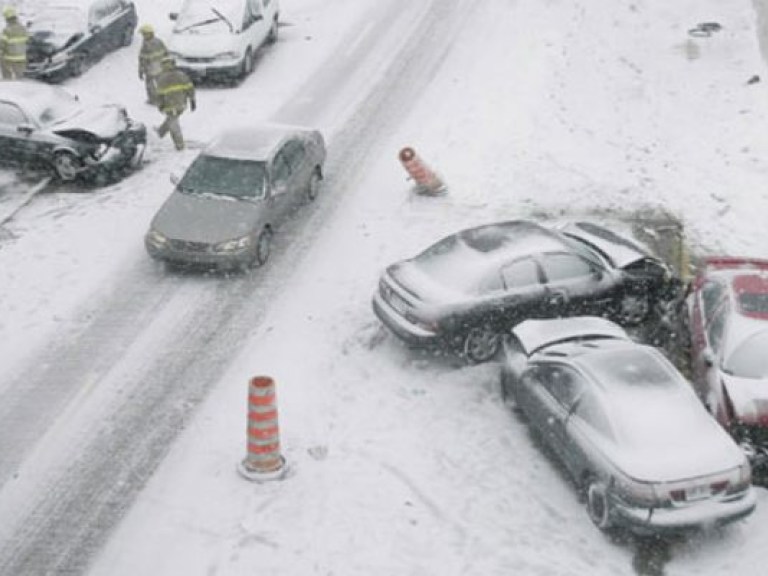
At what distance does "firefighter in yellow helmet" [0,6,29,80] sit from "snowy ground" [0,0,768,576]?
161cm

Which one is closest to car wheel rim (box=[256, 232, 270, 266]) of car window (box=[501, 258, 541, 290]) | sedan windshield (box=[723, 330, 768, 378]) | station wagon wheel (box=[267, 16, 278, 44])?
car window (box=[501, 258, 541, 290])

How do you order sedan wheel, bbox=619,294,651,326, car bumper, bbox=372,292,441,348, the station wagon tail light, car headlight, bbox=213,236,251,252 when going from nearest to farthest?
the station wagon tail light
car bumper, bbox=372,292,441,348
sedan wheel, bbox=619,294,651,326
car headlight, bbox=213,236,251,252

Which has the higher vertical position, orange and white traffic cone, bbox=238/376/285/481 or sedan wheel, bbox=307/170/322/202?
orange and white traffic cone, bbox=238/376/285/481

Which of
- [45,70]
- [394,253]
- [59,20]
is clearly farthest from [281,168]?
[59,20]

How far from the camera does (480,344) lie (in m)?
14.3

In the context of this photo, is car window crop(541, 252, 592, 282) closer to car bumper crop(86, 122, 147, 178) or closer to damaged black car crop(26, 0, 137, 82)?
car bumper crop(86, 122, 147, 178)

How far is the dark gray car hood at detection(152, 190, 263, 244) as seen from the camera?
1602cm

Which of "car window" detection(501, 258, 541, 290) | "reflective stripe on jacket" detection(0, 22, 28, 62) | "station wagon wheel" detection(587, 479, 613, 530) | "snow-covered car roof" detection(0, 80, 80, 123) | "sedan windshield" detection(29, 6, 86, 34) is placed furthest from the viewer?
"sedan windshield" detection(29, 6, 86, 34)

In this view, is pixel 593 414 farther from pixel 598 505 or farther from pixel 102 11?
pixel 102 11

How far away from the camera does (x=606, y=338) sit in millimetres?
13336

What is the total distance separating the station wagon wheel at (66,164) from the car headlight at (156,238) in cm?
403

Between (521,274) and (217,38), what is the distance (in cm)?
1217

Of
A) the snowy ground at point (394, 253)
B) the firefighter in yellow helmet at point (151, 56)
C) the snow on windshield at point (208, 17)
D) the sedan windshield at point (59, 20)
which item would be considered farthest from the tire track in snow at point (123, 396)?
the sedan windshield at point (59, 20)

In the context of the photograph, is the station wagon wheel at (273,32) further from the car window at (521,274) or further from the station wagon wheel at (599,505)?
the station wagon wheel at (599,505)
